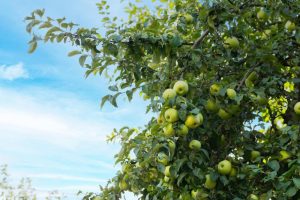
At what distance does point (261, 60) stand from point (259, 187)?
3.79 feet

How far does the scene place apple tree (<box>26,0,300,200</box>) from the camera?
3504 mm

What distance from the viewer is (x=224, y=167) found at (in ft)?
12.1

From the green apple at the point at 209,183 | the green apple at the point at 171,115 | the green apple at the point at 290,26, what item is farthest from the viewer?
the green apple at the point at 290,26

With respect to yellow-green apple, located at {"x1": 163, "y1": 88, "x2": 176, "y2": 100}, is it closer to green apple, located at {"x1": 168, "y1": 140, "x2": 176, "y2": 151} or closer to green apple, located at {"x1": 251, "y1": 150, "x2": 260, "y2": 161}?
green apple, located at {"x1": 168, "y1": 140, "x2": 176, "y2": 151}

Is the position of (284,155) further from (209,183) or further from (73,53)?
(73,53)

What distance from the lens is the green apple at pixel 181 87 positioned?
11.4ft

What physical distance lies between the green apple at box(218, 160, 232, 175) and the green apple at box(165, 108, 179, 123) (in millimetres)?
665

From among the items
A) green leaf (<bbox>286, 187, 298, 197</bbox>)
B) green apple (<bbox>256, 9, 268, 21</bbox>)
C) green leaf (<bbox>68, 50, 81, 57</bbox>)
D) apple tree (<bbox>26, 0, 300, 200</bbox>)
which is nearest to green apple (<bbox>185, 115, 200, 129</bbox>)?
apple tree (<bbox>26, 0, 300, 200</bbox>)

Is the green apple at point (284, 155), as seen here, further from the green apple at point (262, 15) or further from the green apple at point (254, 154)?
the green apple at point (262, 15)

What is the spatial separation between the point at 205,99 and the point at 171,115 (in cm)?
73

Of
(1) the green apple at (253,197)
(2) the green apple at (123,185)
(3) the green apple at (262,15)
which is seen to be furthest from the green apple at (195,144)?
(3) the green apple at (262,15)

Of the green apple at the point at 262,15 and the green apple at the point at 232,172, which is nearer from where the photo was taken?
the green apple at the point at 232,172

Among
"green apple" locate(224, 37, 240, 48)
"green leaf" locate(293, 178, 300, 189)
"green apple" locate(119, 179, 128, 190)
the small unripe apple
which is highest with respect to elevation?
"green apple" locate(224, 37, 240, 48)

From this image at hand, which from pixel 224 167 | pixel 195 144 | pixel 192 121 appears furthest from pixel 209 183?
pixel 192 121
